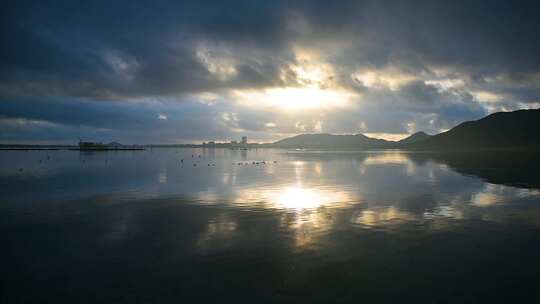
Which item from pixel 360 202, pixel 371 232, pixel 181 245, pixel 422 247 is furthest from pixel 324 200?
pixel 181 245

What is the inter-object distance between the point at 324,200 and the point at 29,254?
22888mm

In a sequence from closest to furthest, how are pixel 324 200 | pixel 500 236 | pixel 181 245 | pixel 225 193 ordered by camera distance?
pixel 181 245 < pixel 500 236 < pixel 324 200 < pixel 225 193

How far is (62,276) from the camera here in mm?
13336

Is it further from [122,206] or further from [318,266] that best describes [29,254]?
[318,266]

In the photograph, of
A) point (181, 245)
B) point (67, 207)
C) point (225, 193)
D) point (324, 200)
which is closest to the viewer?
point (181, 245)

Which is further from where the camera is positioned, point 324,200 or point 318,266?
point 324,200

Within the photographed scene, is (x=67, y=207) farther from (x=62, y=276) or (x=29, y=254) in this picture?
(x=62, y=276)

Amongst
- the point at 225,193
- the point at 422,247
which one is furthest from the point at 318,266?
the point at 225,193

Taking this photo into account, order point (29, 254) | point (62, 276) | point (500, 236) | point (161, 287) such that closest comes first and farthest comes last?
point (161, 287), point (62, 276), point (29, 254), point (500, 236)

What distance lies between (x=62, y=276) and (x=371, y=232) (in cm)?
1617

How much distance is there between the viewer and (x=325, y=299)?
443 inches

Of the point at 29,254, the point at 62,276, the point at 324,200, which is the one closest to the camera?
the point at 62,276

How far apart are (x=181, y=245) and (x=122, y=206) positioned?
45.5 feet

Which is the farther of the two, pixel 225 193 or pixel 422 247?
pixel 225 193
